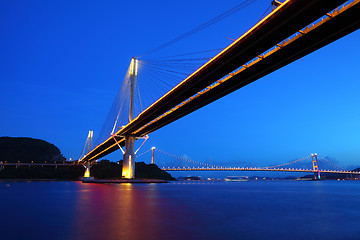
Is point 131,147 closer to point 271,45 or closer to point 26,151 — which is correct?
point 271,45

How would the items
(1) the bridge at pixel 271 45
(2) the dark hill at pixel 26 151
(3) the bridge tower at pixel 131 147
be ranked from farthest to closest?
(2) the dark hill at pixel 26 151, (3) the bridge tower at pixel 131 147, (1) the bridge at pixel 271 45

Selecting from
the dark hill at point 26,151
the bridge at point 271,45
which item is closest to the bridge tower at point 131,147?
the bridge at point 271,45

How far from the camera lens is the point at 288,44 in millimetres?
16859

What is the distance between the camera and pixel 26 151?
447 feet

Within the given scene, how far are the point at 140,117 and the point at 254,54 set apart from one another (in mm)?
20893

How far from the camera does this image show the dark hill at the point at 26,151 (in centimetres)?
13050

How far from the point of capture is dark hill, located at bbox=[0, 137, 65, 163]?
428 feet

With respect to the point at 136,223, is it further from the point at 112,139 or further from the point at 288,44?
the point at 112,139

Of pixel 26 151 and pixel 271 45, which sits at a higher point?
pixel 26 151

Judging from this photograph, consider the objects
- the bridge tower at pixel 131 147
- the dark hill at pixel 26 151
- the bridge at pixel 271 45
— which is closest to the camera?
the bridge at pixel 271 45

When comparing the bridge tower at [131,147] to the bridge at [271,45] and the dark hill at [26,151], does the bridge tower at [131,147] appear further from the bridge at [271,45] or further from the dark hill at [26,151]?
the dark hill at [26,151]

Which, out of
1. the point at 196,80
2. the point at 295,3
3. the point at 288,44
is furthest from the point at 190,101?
the point at 295,3

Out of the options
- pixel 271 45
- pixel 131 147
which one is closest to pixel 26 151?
pixel 131 147

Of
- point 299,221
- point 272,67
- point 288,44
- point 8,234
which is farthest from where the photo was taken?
point 272,67
